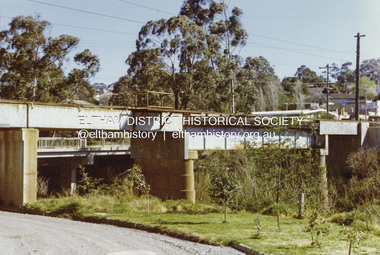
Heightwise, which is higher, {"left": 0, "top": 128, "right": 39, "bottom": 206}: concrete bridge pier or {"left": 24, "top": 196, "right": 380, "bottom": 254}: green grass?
{"left": 0, "top": 128, "right": 39, "bottom": 206}: concrete bridge pier

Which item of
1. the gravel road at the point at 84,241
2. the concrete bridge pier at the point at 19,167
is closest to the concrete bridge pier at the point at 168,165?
the concrete bridge pier at the point at 19,167

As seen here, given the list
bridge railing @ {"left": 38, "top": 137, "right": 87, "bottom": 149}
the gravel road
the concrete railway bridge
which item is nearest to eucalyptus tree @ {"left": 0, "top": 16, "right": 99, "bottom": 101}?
bridge railing @ {"left": 38, "top": 137, "right": 87, "bottom": 149}

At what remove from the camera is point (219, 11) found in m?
54.3

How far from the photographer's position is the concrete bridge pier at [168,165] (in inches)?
1056

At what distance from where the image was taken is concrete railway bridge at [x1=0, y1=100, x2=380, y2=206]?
20.8 metres

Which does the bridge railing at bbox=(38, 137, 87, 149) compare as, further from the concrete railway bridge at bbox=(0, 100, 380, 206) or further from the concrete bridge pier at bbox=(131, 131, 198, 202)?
the concrete bridge pier at bbox=(131, 131, 198, 202)

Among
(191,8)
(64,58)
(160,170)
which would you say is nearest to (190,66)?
(191,8)

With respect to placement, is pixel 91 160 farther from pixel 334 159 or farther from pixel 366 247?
pixel 366 247

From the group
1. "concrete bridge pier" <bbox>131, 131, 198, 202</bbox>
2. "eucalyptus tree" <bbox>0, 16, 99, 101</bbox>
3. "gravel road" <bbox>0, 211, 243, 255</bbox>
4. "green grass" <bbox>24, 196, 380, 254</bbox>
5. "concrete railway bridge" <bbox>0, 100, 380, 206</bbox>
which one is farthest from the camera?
"eucalyptus tree" <bbox>0, 16, 99, 101</bbox>

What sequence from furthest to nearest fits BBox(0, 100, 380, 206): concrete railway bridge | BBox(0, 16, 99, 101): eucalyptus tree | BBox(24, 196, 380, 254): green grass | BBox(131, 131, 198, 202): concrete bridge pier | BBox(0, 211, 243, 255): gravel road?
BBox(0, 16, 99, 101): eucalyptus tree, BBox(131, 131, 198, 202): concrete bridge pier, BBox(0, 100, 380, 206): concrete railway bridge, BBox(24, 196, 380, 254): green grass, BBox(0, 211, 243, 255): gravel road

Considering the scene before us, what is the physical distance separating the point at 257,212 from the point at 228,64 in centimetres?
3031

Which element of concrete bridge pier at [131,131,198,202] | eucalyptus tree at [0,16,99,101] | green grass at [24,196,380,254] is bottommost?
green grass at [24,196,380,254]

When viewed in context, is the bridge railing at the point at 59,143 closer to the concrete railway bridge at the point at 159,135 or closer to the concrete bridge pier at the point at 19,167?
the concrete railway bridge at the point at 159,135

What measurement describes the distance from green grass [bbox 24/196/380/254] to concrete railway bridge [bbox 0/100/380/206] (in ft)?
8.28
